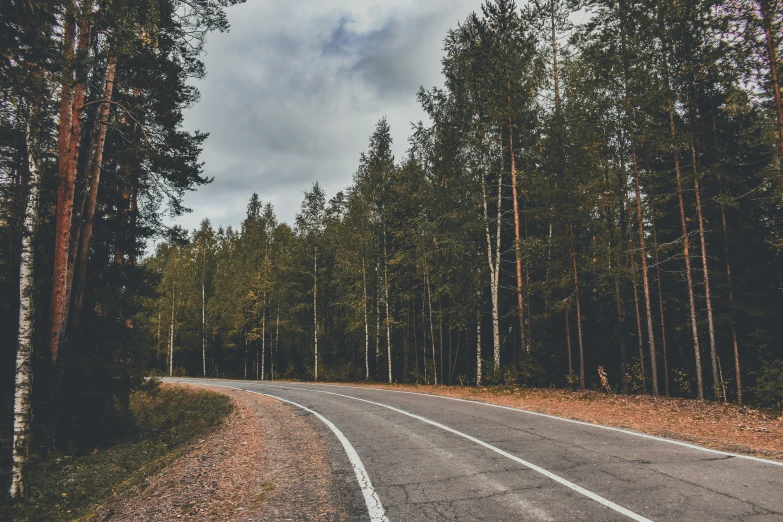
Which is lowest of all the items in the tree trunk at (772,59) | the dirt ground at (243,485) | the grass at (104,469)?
the grass at (104,469)

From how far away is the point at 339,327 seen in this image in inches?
1446

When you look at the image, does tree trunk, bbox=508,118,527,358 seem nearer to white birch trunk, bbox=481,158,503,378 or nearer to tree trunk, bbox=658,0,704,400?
white birch trunk, bbox=481,158,503,378

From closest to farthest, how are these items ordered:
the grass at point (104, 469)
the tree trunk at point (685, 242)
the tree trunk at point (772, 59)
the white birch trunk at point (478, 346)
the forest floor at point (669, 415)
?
the grass at point (104, 469)
the forest floor at point (669, 415)
the tree trunk at point (772, 59)
the tree trunk at point (685, 242)
the white birch trunk at point (478, 346)

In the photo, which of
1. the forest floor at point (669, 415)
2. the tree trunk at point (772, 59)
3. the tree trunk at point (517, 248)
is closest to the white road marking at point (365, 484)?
the forest floor at point (669, 415)

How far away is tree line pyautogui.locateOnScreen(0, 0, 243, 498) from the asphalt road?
21.1ft

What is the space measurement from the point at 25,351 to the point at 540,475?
929 cm

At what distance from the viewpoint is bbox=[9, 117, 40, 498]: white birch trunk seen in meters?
7.19

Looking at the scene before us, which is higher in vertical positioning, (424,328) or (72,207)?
(72,207)

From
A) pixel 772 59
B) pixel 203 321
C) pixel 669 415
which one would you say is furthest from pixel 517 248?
pixel 203 321

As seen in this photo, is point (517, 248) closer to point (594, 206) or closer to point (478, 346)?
point (594, 206)

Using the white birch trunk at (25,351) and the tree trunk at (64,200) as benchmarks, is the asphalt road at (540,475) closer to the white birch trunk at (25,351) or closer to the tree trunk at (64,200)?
the white birch trunk at (25,351)

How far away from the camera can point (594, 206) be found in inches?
621

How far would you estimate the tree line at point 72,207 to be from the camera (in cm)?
739

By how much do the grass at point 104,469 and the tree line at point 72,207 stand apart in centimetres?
58
